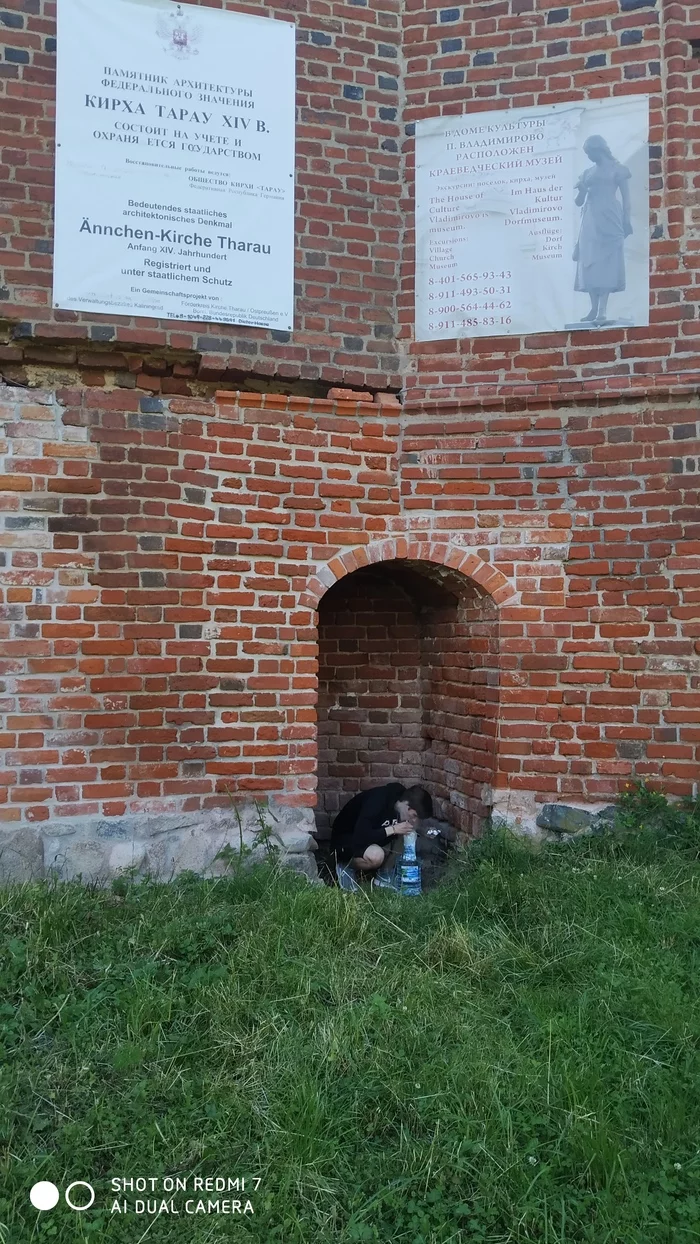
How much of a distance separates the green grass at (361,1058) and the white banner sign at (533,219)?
3064mm

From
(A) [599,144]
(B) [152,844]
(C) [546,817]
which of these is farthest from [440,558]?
(A) [599,144]

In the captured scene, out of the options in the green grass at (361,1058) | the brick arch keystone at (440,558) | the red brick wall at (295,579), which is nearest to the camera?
the green grass at (361,1058)

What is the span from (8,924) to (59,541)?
1.79m

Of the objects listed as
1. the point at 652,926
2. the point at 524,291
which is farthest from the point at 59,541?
the point at 652,926

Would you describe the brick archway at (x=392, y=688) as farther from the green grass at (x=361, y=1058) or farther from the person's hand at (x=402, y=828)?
the green grass at (x=361, y=1058)

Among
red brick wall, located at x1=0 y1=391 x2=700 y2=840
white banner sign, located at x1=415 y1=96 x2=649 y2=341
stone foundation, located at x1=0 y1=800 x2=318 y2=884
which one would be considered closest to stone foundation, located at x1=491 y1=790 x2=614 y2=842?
red brick wall, located at x1=0 y1=391 x2=700 y2=840

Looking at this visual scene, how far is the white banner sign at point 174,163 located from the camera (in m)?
4.39

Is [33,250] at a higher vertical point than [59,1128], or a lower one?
higher

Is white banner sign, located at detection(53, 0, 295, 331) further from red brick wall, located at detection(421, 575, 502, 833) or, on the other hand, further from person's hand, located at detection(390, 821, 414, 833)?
person's hand, located at detection(390, 821, 414, 833)

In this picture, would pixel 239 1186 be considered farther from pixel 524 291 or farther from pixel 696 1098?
pixel 524 291

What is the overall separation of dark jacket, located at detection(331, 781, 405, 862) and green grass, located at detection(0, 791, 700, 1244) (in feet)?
3.50

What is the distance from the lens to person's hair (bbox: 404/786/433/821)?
5641mm

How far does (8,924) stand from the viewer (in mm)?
3541

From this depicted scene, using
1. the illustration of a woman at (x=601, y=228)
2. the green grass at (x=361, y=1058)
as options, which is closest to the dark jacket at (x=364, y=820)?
the green grass at (x=361, y=1058)
